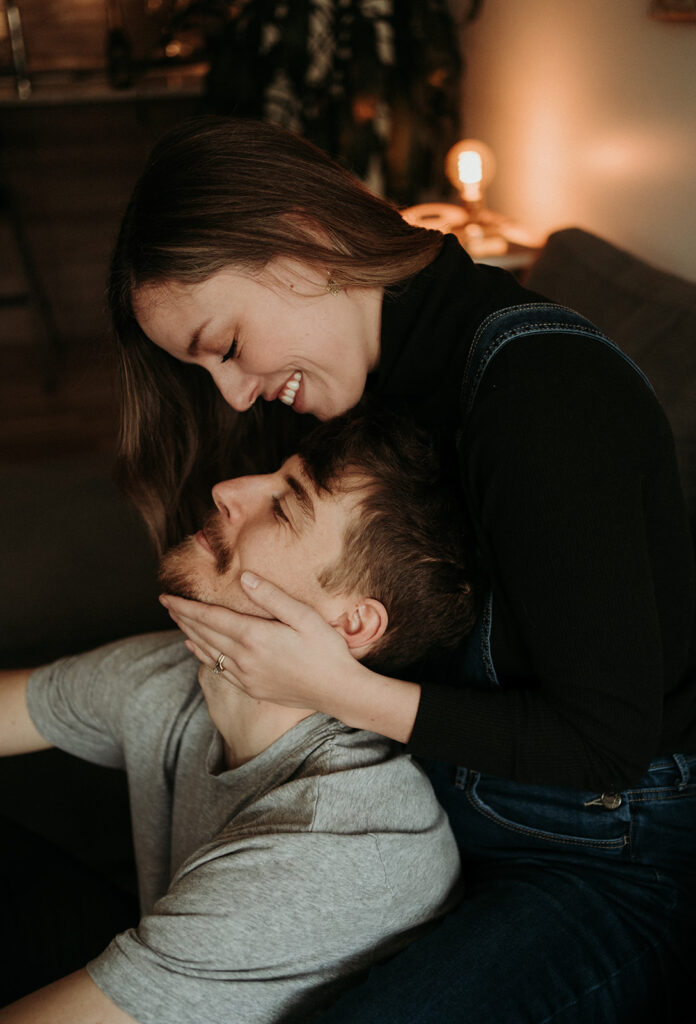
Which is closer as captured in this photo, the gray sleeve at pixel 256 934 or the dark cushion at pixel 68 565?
the gray sleeve at pixel 256 934

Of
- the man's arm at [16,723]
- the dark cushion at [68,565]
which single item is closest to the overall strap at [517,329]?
the man's arm at [16,723]

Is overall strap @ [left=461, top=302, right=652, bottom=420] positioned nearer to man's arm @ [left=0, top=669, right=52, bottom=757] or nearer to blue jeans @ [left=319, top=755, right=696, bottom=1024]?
blue jeans @ [left=319, top=755, right=696, bottom=1024]

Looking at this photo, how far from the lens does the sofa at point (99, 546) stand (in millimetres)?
1385

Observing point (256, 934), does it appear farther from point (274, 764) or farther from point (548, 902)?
point (548, 902)

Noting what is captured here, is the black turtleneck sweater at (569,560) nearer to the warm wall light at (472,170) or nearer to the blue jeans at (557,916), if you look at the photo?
the blue jeans at (557,916)

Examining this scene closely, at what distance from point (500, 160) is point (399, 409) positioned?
6.99 feet

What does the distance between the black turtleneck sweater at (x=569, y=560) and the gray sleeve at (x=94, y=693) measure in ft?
1.50

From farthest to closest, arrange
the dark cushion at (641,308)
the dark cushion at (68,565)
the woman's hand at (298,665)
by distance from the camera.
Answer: the dark cushion at (68,565)
the dark cushion at (641,308)
the woman's hand at (298,665)

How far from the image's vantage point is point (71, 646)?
61.0 inches

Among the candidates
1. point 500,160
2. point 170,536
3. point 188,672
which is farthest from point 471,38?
point 188,672

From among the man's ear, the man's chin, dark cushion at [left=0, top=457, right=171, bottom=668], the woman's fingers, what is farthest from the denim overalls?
dark cushion at [left=0, top=457, right=171, bottom=668]

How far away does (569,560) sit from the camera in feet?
2.82

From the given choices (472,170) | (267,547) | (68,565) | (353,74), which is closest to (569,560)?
(267,547)

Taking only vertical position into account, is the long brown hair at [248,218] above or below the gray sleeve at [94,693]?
above
